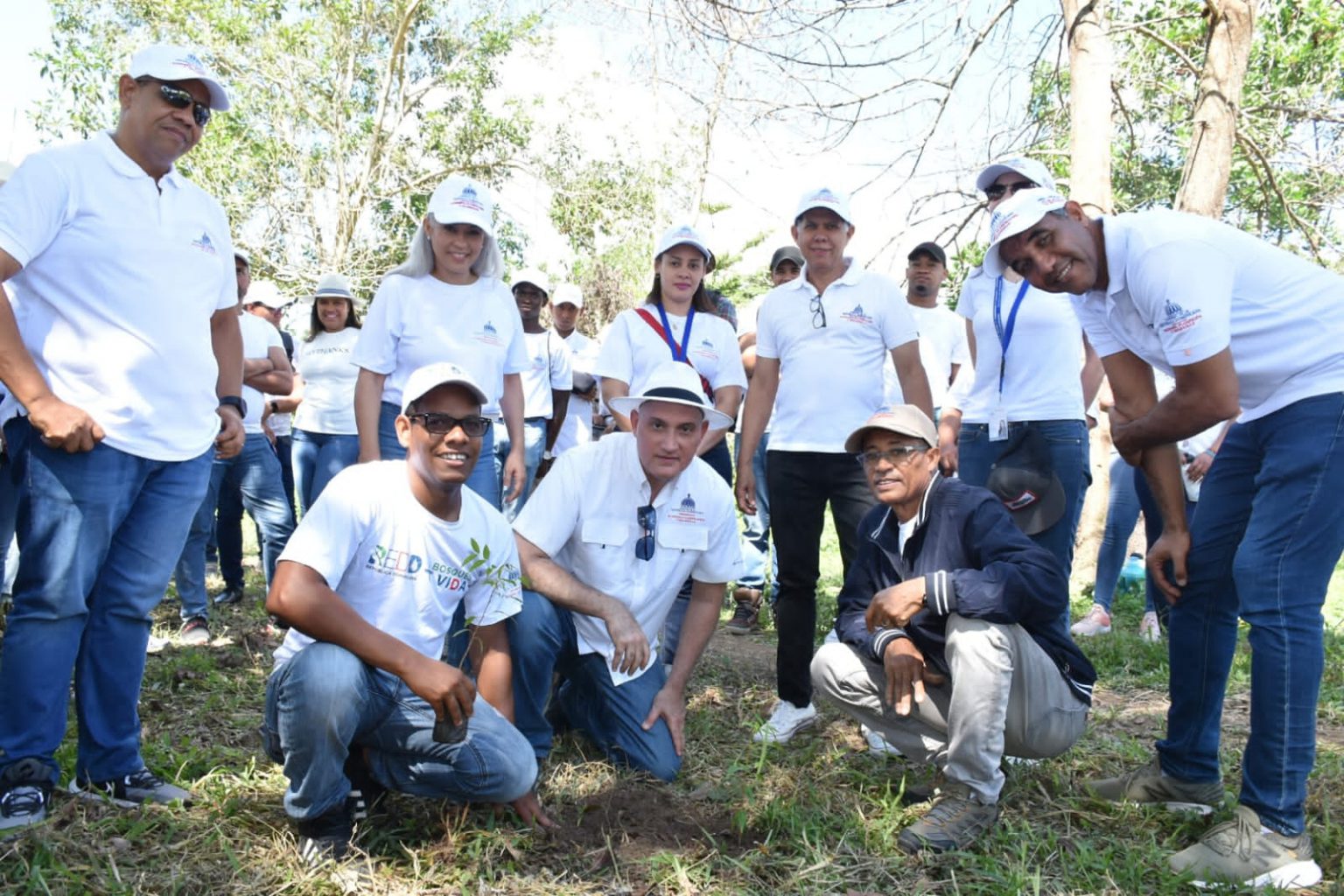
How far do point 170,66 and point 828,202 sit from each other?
8.29 ft

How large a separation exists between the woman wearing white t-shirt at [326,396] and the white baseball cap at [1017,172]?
11.1 ft

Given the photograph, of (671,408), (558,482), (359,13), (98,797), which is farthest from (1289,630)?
(359,13)

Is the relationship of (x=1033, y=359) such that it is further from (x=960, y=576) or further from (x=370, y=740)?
(x=370, y=740)

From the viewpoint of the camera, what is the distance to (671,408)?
3.54m

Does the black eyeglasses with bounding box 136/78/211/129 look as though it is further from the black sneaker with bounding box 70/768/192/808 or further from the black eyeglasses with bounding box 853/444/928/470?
the black eyeglasses with bounding box 853/444/928/470

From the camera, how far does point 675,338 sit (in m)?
4.90

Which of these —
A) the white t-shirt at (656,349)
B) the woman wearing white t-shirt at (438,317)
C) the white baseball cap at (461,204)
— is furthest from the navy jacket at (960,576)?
the white baseball cap at (461,204)

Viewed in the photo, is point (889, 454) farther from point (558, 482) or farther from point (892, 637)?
point (558, 482)

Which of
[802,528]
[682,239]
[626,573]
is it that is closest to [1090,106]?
[682,239]

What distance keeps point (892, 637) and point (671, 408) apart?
1.06 metres

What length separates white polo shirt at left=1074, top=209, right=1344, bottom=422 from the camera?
107 inches

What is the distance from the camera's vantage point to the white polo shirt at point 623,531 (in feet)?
12.0

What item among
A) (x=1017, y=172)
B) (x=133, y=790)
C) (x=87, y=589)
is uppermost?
(x=1017, y=172)

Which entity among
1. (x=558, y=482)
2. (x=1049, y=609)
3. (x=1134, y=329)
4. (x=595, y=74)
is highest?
(x=595, y=74)
